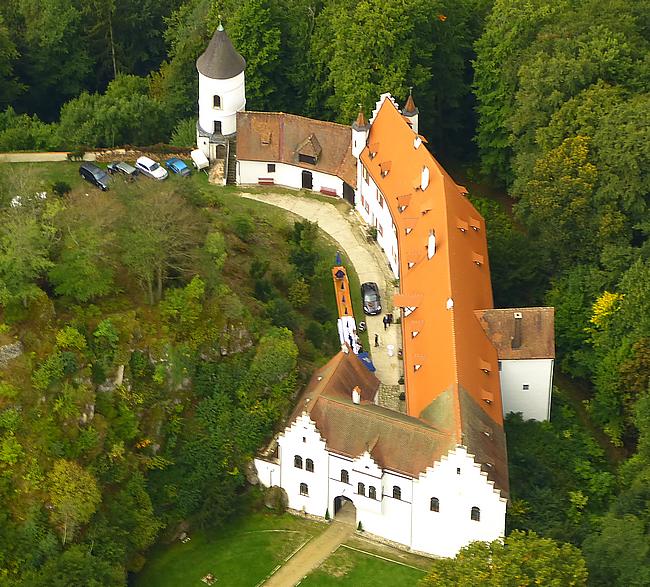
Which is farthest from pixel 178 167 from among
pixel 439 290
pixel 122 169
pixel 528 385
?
pixel 528 385

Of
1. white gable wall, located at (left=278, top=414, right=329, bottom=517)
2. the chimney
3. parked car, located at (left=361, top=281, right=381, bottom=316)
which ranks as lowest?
white gable wall, located at (left=278, top=414, right=329, bottom=517)

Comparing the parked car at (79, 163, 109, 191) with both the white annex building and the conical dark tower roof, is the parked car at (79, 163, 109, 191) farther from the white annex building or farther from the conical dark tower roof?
the conical dark tower roof

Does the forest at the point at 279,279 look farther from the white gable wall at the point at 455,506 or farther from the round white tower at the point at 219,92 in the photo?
the round white tower at the point at 219,92

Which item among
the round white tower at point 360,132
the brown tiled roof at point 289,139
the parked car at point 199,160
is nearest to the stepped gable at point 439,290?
the round white tower at point 360,132

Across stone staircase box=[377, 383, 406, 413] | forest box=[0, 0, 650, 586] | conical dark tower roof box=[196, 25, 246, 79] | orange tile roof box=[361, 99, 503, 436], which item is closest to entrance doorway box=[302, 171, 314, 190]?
orange tile roof box=[361, 99, 503, 436]

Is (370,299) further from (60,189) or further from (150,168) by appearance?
(60,189)

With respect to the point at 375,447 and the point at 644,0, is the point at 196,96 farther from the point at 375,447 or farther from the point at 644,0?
the point at 375,447

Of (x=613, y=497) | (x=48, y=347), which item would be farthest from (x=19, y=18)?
(x=613, y=497)
